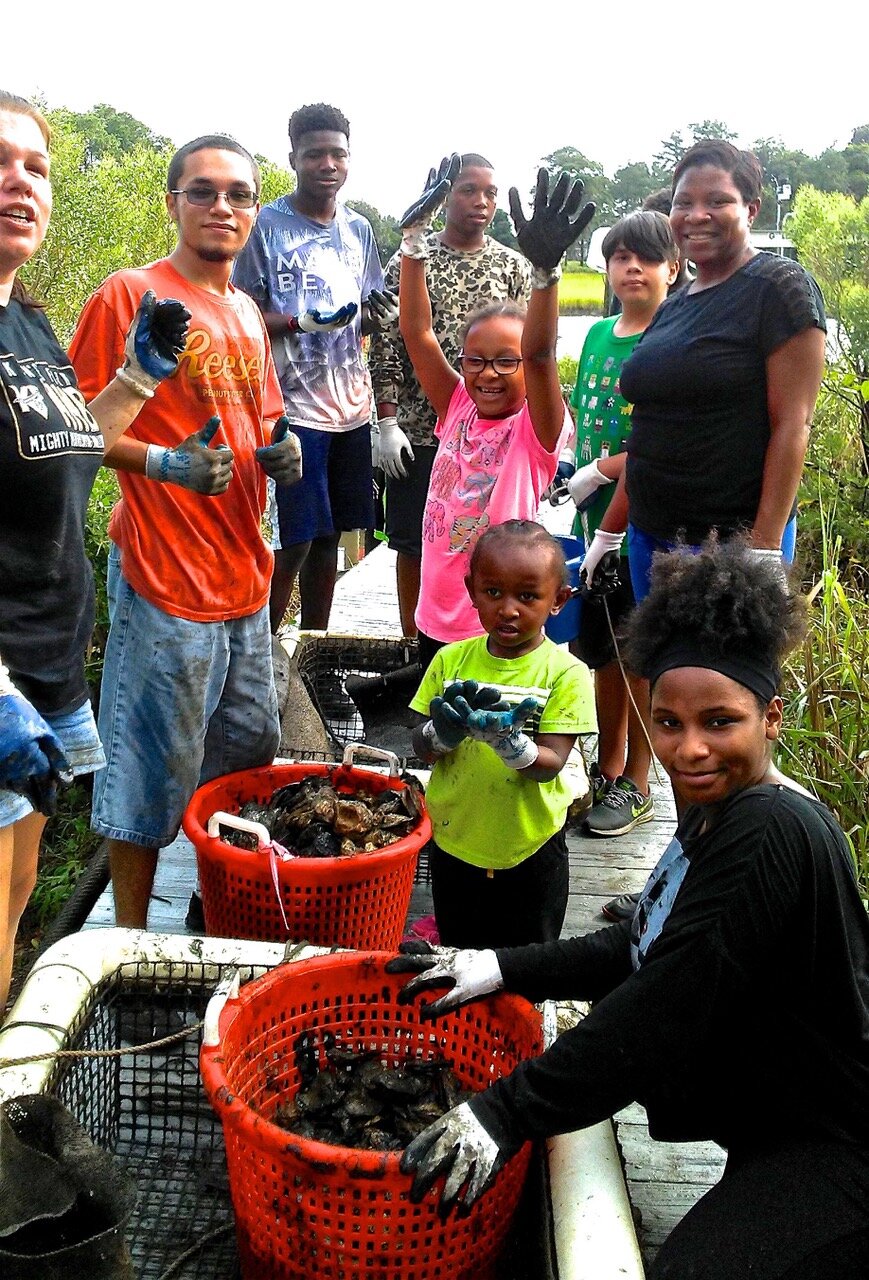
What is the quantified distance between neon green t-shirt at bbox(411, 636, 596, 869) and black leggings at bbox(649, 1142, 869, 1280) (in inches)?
35.7

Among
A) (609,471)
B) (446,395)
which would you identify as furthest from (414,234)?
(609,471)

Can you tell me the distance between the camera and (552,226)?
109 inches

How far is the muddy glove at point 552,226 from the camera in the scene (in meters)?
2.76

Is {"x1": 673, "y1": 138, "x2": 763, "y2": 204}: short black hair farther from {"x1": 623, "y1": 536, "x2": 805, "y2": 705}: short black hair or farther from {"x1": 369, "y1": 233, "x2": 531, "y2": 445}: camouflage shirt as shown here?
{"x1": 623, "y1": 536, "x2": 805, "y2": 705}: short black hair

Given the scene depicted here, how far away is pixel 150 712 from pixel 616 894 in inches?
61.2

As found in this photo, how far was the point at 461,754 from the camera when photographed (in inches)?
95.8

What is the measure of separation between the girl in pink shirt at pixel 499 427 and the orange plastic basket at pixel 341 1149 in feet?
4.00

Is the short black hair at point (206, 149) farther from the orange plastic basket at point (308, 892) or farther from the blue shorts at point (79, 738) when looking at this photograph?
the orange plastic basket at point (308, 892)

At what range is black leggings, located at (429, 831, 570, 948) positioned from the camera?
247 centimetres

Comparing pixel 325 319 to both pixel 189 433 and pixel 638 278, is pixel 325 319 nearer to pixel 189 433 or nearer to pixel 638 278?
pixel 638 278

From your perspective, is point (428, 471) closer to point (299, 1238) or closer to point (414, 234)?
point (414, 234)

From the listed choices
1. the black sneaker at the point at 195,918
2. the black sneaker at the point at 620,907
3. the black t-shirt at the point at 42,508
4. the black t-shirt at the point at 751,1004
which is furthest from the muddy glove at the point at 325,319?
the black t-shirt at the point at 751,1004

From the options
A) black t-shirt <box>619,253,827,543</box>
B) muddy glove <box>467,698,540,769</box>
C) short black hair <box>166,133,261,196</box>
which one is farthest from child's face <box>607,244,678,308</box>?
muddy glove <box>467,698,540,769</box>

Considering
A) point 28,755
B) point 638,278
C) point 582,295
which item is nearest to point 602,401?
point 638,278
